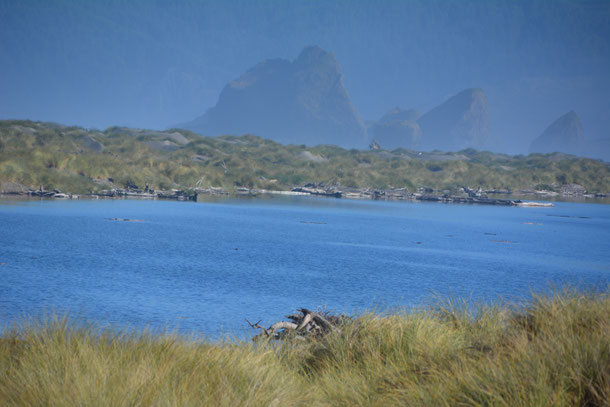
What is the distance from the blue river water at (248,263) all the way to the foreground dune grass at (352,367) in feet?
5.33

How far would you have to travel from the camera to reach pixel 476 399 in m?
6.40

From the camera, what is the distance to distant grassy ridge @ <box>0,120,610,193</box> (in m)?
64.4

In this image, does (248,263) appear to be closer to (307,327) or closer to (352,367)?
(307,327)

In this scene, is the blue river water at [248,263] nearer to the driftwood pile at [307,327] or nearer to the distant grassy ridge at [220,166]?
the driftwood pile at [307,327]

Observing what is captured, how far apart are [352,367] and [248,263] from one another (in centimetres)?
2035

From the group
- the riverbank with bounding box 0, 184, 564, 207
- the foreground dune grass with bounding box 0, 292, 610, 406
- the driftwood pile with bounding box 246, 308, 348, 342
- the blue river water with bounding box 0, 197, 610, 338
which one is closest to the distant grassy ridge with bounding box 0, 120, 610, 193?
the riverbank with bounding box 0, 184, 564, 207

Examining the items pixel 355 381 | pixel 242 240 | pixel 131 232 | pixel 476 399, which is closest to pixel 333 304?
pixel 355 381

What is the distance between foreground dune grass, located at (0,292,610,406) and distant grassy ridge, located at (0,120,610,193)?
5507 centimetres

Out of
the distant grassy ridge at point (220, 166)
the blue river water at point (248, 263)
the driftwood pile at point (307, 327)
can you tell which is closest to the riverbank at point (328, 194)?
the distant grassy ridge at point (220, 166)

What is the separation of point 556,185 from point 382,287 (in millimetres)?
116099

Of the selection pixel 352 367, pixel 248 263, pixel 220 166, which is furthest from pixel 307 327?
pixel 220 166

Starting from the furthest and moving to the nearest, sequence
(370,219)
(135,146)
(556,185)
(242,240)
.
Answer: (556,185) < (135,146) < (370,219) < (242,240)

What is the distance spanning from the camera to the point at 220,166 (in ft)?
325

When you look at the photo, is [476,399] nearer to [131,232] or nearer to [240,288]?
[240,288]
